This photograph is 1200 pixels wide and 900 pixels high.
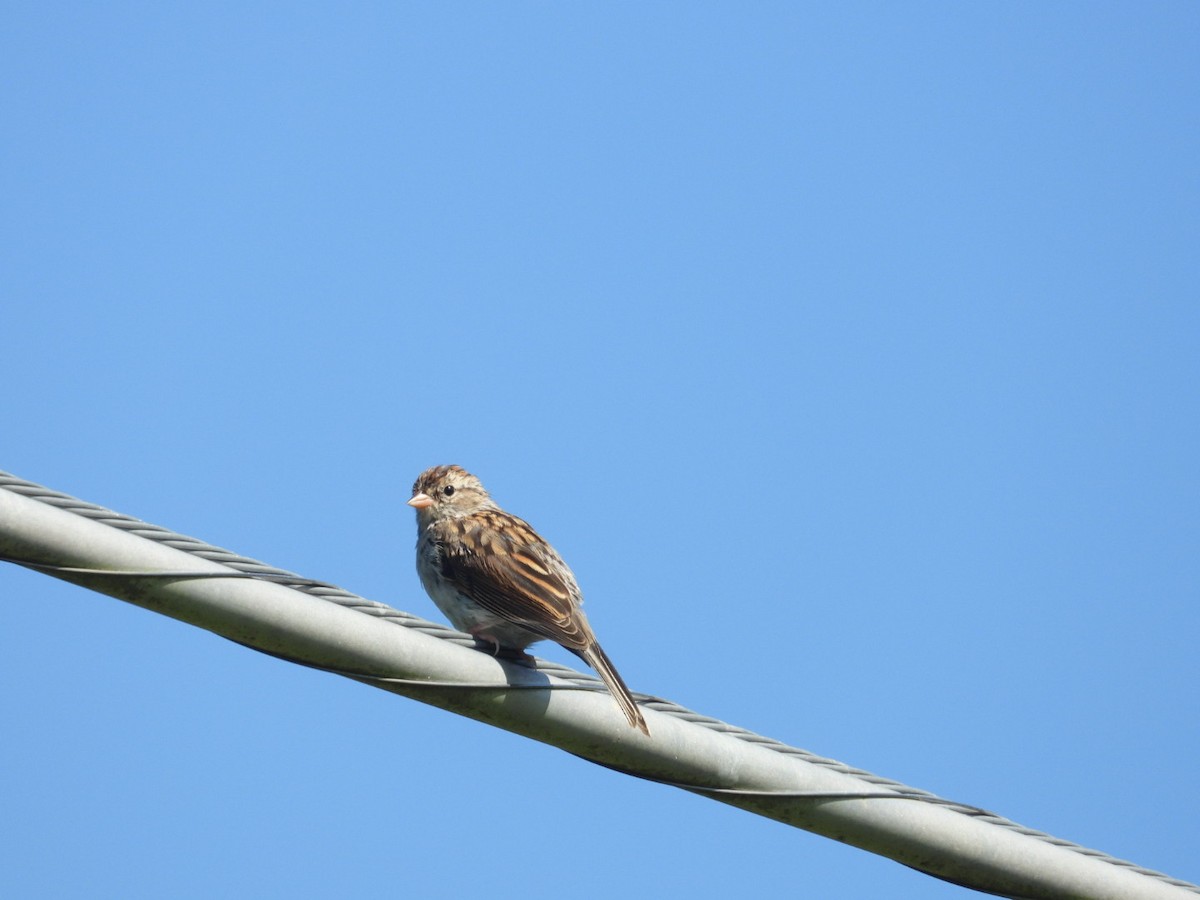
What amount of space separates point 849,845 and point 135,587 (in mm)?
2638

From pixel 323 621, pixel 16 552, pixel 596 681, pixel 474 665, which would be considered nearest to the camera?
pixel 16 552

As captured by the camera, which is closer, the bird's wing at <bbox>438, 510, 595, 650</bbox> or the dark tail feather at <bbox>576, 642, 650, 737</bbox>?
the dark tail feather at <bbox>576, 642, 650, 737</bbox>

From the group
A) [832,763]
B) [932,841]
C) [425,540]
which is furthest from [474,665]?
[425,540]

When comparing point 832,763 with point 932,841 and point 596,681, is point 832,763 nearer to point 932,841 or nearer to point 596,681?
point 932,841

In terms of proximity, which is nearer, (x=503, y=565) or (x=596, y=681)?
(x=596, y=681)

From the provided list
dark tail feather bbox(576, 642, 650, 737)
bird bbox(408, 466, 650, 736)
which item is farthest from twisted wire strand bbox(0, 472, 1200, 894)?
bird bbox(408, 466, 650, 736)

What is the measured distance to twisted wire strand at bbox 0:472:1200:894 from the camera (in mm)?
4348

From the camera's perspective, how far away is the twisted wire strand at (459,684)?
435 centimetres

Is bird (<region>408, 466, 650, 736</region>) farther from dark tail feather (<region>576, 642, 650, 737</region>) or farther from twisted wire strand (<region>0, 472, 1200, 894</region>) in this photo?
twisted wire strand (<region>0, 472, 1200, 894</region>)

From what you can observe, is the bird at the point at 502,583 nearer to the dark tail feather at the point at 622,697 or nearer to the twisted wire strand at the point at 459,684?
the dark tail feather at the point at 622,697

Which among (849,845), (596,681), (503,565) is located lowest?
(849,845)

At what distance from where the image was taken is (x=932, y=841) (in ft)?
17.5

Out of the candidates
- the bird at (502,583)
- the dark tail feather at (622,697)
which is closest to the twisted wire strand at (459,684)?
the dark tail feather at (622,697)

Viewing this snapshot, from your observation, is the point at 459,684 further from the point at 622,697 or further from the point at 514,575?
the point at 514,575
